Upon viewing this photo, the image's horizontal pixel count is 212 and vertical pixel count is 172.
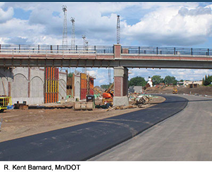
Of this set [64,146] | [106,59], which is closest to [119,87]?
[106,59]

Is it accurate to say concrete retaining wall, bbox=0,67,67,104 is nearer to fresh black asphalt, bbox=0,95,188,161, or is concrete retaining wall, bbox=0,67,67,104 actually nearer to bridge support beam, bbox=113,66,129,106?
bridge support beam, bbox=113,66,129,106

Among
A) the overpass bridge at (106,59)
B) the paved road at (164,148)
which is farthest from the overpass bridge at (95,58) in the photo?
the paved road at (164,148)

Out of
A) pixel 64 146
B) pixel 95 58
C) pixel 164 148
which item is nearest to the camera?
pixel 64 146

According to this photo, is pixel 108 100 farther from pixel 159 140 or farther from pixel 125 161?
pixel 125 161

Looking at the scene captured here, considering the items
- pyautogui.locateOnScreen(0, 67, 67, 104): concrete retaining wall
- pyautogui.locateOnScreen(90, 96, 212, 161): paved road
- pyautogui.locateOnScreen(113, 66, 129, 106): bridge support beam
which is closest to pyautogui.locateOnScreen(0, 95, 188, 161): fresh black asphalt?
pyautogui.locateOnScreen(90, 96, 212, 161): paved road

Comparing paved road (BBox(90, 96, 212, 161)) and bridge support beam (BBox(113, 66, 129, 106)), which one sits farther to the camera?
bridge support beam (BBox(113, 66, 129, 106))

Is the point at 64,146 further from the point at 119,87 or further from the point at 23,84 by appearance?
the point at 23,84

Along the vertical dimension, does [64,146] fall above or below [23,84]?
below

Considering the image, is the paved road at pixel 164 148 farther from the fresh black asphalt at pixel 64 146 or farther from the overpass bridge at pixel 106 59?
the overpass bridge at pixel 106 59

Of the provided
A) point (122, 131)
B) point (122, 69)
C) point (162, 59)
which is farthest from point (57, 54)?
point (122, 131)

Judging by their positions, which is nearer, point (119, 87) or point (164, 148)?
point (164, 148)

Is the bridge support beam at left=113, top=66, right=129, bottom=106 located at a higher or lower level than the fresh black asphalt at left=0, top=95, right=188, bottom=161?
higher

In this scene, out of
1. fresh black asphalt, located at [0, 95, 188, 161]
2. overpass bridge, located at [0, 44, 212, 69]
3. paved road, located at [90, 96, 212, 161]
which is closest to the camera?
fresh black asphalt, located at [0, 95, 188, 161]

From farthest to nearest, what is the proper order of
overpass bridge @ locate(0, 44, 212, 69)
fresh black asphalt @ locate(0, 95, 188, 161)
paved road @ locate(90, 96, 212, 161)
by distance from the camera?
overpass bridge @ locate(0, 44, 212, 69)
paved road @ locate(90, 96, 212, 161)
fresh black asphalt @ locate(0, 95, 188, 161)
